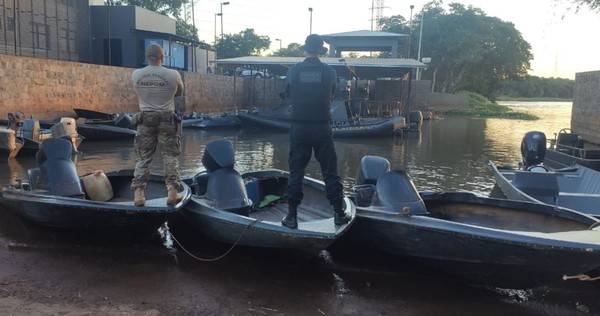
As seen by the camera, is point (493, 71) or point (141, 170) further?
point (493, 71)

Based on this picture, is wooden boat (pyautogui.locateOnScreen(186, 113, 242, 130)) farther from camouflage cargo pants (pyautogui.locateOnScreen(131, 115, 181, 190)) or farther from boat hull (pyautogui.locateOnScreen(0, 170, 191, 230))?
camouflage cargo pants (pyautogui.locateOnScreen(131, 115, 181, 190))

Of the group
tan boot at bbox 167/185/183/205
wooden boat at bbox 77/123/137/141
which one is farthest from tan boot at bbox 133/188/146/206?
wooden boat at bbox 77/123/137/141

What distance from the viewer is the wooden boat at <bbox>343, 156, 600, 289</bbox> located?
4.18m

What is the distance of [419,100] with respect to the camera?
37.2m

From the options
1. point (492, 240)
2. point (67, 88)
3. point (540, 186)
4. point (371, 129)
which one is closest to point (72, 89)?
point (67, 88)

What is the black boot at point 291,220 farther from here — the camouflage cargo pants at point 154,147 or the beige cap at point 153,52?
the beige cap at point 153,52

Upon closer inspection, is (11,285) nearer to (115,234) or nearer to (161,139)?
(115,234)

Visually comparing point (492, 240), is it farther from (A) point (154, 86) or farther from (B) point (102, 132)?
(B) point (102, 132)

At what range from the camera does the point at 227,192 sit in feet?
18.8

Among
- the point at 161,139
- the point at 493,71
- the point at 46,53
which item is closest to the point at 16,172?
the point at 161,139

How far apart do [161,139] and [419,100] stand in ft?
111

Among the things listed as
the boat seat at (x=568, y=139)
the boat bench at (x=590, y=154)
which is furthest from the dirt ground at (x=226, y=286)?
the boat seat at (x=568, y=139)

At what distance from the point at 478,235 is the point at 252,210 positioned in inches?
116

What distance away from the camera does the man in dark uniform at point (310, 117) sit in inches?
183
